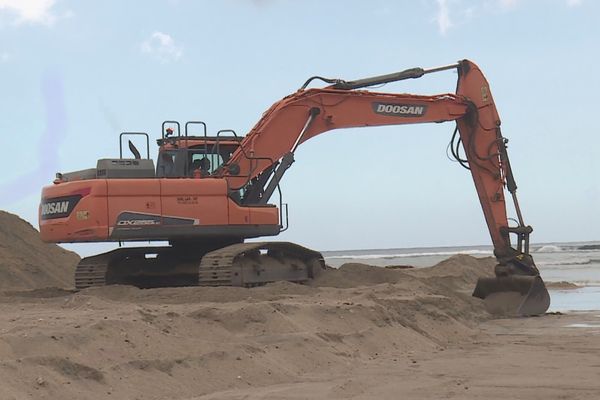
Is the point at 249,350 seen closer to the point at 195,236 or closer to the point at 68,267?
the point at 195,236

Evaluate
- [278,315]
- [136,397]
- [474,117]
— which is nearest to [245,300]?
[278,315]

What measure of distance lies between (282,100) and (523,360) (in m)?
7.90

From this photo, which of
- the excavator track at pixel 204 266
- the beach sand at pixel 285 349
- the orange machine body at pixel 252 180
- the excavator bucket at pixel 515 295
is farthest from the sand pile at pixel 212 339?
the excavator bucket at pixel 515 295

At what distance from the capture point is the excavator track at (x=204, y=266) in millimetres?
13859

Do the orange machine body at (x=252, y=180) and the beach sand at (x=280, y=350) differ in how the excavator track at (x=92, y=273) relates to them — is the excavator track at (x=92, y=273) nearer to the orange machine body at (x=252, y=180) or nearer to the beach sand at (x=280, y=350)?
the orange machine body at (x=252, y=180)

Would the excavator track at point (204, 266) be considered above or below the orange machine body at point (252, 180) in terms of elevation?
below

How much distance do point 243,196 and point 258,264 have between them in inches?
52.8

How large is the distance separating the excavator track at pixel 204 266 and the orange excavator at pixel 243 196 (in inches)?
0.9

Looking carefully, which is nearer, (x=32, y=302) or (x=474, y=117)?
(x=32, y=302)

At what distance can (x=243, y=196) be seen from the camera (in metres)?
15.1

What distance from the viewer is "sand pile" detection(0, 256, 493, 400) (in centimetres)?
683

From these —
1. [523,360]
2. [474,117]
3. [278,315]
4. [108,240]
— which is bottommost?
[523,360]

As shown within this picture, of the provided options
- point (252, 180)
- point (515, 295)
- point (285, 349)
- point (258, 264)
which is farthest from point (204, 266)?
point (515, 295)

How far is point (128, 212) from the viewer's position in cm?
1370
